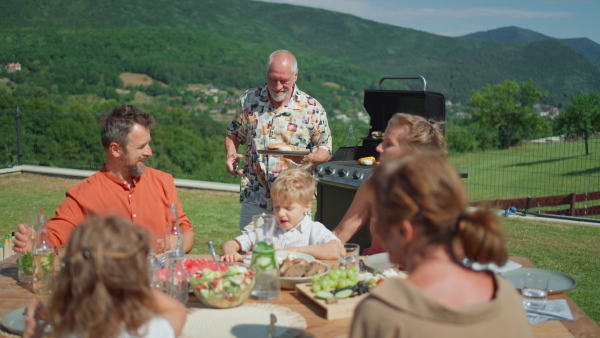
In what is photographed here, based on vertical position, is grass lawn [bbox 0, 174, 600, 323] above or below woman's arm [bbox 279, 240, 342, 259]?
below

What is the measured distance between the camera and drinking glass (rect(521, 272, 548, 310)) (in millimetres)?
2229

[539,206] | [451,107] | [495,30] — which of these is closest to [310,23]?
[451,107]

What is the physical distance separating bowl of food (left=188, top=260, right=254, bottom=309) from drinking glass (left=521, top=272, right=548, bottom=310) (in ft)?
3.51

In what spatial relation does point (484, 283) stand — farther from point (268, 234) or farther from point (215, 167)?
point (215, 167)

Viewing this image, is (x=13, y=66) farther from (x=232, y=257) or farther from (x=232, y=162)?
(x=232, y=257)

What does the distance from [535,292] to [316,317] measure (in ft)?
2.83

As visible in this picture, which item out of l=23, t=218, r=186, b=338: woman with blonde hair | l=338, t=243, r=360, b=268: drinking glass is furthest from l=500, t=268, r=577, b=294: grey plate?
l=23, t=218, r=186, b=338: woman with blonde hair

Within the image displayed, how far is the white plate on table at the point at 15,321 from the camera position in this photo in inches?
79.5

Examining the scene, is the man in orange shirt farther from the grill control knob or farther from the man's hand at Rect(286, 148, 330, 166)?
the grill control knob

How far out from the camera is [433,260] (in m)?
1.40

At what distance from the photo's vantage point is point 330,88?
135ft

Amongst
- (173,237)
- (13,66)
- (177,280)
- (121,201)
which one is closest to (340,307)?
(177,280)

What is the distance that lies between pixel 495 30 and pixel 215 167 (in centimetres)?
9208

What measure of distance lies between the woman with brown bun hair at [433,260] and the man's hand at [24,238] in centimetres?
171
